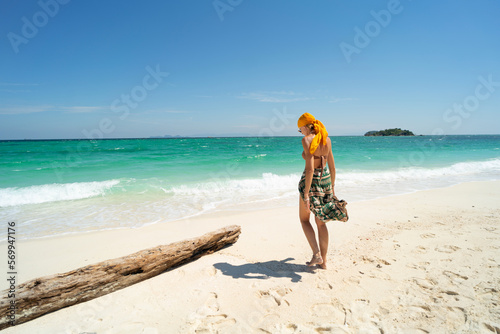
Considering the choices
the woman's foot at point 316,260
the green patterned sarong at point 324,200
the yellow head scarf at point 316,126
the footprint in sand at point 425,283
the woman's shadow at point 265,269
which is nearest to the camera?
the footprint in sand at point 425,283

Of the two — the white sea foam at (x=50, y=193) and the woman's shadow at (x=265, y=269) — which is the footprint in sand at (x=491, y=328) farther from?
the white sea foam at (x=50, y=193)

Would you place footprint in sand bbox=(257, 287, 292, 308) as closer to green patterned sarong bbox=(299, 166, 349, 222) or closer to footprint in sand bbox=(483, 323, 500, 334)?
green patterned sarong bbox=(299, 166, 349, 222)

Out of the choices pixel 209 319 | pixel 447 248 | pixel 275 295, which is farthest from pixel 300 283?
pixel 447 248

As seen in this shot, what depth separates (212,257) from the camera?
387cm

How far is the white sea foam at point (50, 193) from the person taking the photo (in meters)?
8.39

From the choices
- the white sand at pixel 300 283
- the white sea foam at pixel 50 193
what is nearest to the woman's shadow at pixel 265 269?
the white sand at pixel 300 283

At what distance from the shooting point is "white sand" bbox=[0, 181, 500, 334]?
7.84ft

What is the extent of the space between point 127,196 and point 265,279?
726 cm

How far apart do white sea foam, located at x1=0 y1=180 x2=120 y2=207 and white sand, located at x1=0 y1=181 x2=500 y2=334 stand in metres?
4.56

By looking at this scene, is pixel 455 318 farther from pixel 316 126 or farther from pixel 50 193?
pixel 50 193

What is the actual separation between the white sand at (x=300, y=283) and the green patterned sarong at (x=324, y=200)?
828mm

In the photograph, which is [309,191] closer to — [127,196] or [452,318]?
[452,318]

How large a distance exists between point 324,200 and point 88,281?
298 cm

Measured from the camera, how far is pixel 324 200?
3215mm
